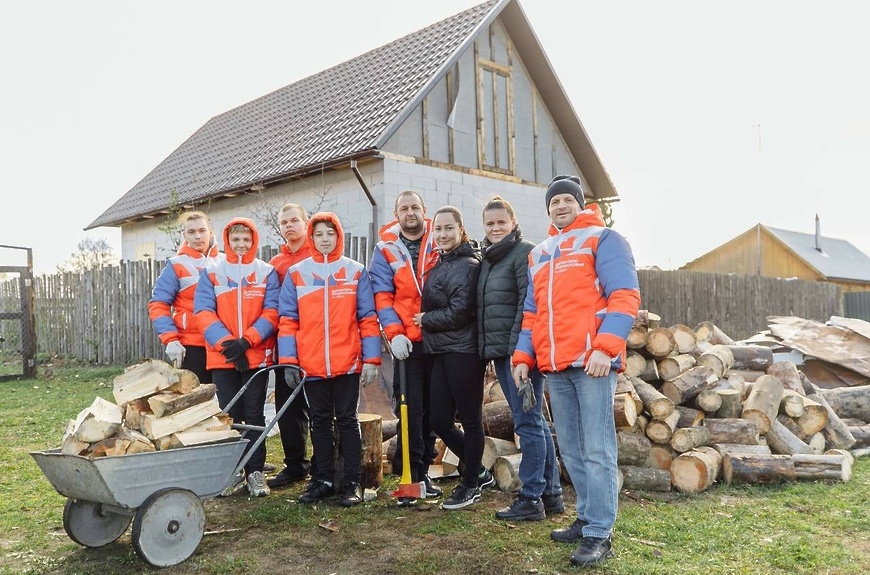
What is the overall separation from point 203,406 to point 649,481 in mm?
3200

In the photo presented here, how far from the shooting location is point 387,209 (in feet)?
36.2

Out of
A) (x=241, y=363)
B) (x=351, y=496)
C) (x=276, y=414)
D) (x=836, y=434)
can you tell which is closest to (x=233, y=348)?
(x=241, y=363)

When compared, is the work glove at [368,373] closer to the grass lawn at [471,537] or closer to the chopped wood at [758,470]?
the grass lawn at [471,537]

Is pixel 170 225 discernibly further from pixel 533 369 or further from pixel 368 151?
pixel 533 369

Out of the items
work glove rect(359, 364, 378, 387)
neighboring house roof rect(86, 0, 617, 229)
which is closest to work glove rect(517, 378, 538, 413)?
work glove rect(359, 364, 378, 387)

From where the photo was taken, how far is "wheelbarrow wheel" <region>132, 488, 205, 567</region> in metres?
3.49

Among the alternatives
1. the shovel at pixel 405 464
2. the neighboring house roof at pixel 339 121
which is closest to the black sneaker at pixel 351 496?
the shovel at pixel 405 464

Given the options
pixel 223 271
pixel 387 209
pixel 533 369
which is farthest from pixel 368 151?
pixel 533 369

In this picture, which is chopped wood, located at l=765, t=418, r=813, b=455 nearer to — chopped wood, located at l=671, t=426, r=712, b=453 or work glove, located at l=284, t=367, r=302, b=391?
chopped wood, located at l=671, t=426, r=712, b=453

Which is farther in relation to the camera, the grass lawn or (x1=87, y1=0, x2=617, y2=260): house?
(x1=87, y1=0, x2=617, y2=260): house

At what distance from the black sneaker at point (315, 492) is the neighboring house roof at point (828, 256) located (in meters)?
38.6

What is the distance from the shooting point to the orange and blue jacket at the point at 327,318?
460cm

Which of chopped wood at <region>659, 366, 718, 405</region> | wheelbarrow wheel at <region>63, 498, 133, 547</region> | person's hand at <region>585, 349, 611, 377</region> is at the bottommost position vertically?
wheelbarrow wheel at <region>63, 498, 133, 547</region>

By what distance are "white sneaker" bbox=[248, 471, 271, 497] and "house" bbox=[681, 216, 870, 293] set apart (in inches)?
1397
